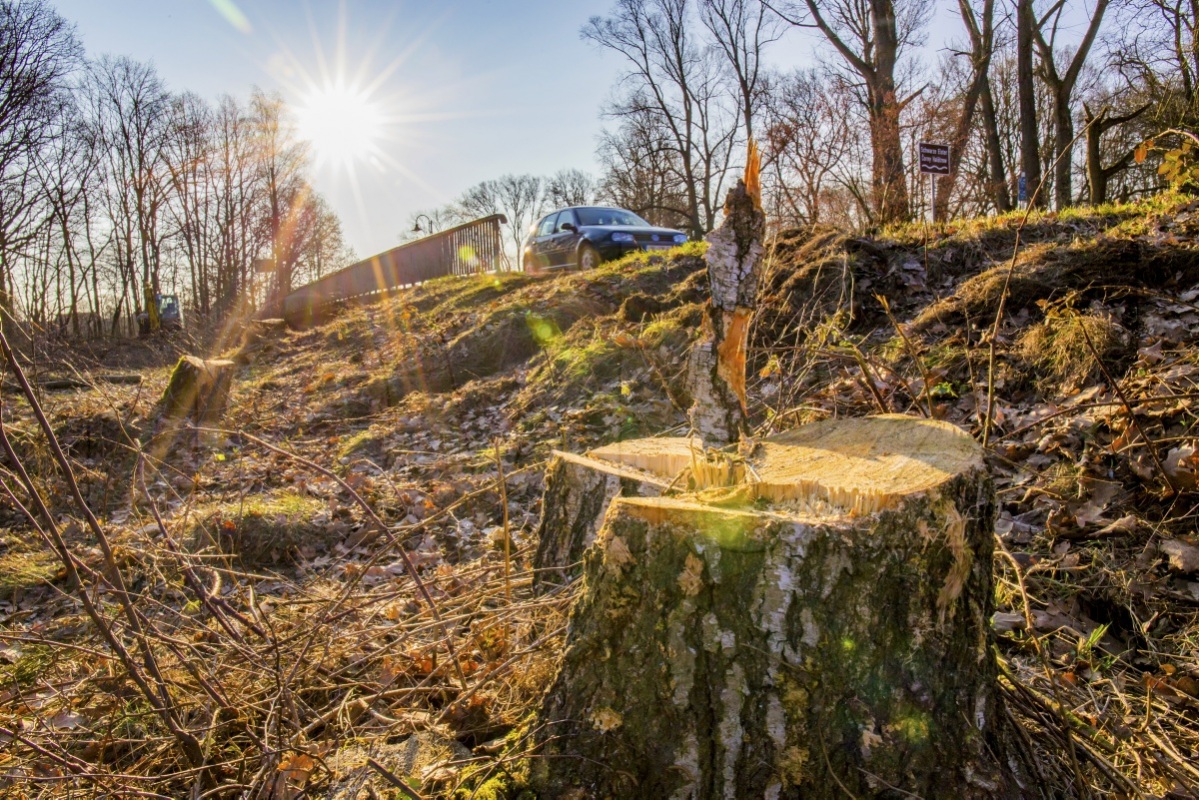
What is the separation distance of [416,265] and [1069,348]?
15683mm

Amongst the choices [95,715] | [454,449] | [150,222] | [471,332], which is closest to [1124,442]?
[95,715]

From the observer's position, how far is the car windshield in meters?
12.7

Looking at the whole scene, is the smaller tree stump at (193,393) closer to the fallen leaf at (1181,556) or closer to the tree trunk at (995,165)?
the fallen leaf at (1181,556)

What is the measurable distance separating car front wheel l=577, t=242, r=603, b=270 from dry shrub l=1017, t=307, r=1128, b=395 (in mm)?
8670

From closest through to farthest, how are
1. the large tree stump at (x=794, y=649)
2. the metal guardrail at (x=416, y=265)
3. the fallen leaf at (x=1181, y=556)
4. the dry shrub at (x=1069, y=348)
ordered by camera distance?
1. the large tree stump at (x=794, y=649)
2. the fallen leaf at (x=1181, y=556)
3. the dry shrub at (x=1069, y=348)
4. the metal guardrail at (x=416, y=265)

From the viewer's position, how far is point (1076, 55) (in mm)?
14367

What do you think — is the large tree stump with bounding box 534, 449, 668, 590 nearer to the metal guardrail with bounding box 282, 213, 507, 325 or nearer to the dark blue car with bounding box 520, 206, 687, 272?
the dark blue car with bounding box 520, 206, 687, 272

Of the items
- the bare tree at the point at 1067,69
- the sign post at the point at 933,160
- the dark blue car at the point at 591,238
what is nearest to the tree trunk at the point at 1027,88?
the bare tree at the point at 1067,69

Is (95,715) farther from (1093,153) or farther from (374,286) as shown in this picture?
(374,286)

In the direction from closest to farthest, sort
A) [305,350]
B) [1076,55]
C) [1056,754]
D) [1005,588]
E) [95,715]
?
[1056,754] < [95,715] < [1005,588] < [305,350] < [1076,55]

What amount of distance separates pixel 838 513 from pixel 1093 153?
36.5 ft

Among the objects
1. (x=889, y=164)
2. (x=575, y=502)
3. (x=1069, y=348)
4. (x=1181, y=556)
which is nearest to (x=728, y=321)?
(x=575, y=502)

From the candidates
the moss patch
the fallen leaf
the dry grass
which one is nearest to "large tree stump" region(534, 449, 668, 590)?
the dry grass

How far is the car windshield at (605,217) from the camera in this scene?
1274 centimetres
